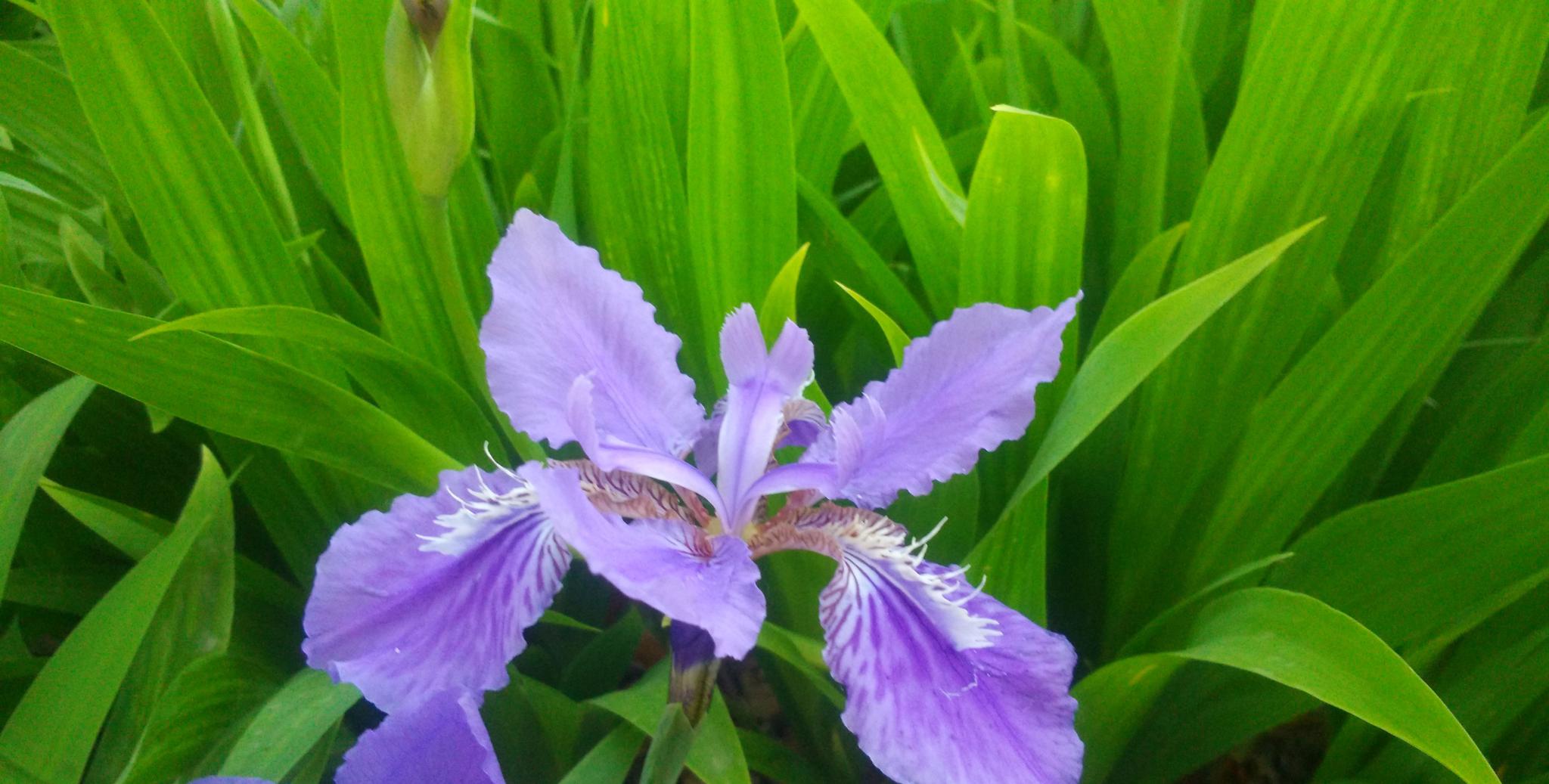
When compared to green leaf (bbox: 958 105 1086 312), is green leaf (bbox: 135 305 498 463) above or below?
below

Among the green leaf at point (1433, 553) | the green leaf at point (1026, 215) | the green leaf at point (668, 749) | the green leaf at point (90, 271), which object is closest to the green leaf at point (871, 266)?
the green leaf at point (1026, 215)

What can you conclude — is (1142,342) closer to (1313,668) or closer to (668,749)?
(1313,668)

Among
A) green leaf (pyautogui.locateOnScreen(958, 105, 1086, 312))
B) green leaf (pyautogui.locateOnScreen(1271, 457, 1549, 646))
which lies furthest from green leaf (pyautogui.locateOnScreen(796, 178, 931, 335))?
green leaf (pyautogui.locateOnScreen(1271, 457, 1549, 646))

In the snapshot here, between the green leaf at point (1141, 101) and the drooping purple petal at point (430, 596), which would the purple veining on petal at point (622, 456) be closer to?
the drooping purple petal at point (430, 596)

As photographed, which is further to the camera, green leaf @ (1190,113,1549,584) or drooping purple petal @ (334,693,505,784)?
green leaf @ (1190,113,1549,584)

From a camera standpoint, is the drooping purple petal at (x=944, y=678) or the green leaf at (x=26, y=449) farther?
the green leaf at (x=26, y=449)

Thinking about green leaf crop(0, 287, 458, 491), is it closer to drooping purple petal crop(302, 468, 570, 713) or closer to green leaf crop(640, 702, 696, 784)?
drooping purple petal crop(302, 468, 570, 713)

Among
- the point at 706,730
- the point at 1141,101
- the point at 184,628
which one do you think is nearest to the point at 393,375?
the point at 184,628

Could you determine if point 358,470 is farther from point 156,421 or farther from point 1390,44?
point 1390,44
